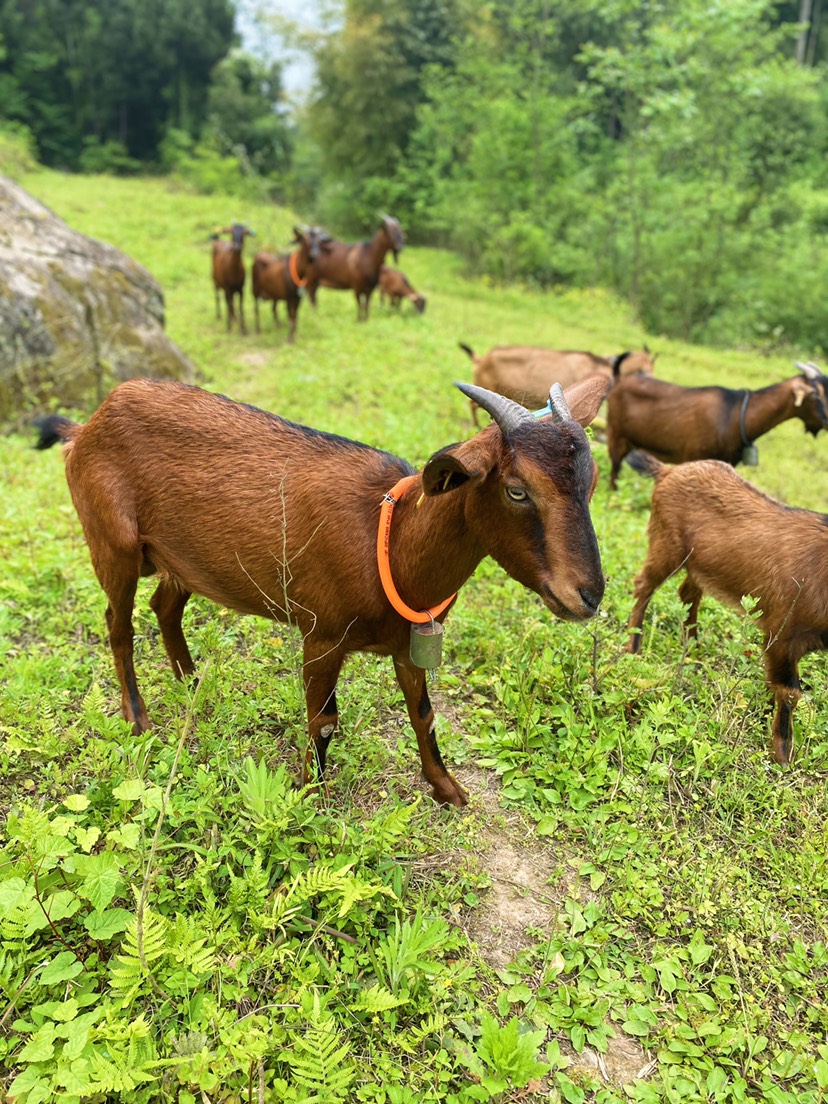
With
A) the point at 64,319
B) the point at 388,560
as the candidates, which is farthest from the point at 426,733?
the point at 64,319

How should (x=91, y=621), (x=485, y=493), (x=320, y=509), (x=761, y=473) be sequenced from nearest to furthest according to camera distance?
1. (x=485, y=493)
2. (x=320, y=509)
3. (x=91, y=621)
4. (x=761, y=473)

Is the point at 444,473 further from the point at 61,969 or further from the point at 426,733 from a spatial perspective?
the point at 61,969

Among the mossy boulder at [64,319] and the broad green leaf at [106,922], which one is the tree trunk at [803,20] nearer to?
the mossy boulder at [64,319]

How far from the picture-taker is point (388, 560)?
2475 millimetres

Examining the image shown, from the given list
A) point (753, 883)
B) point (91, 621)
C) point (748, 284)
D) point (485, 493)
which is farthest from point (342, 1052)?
point (748, 284)

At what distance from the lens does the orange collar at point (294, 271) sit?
11805mm

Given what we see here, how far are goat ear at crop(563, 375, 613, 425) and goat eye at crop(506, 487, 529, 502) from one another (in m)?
0.43

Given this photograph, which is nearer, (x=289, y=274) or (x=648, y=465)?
(x=648, y=465)

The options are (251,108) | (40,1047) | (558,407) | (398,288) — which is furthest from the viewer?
(251,108)

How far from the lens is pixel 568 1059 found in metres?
2.18

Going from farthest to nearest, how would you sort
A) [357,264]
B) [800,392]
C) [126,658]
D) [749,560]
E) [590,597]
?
[357,264], [800,392], [749,560], [126,658], [590,597]

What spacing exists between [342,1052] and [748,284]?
19.4 m

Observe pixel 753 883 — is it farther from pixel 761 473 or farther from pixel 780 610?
pixel 761 473

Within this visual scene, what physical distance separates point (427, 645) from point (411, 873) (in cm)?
92
